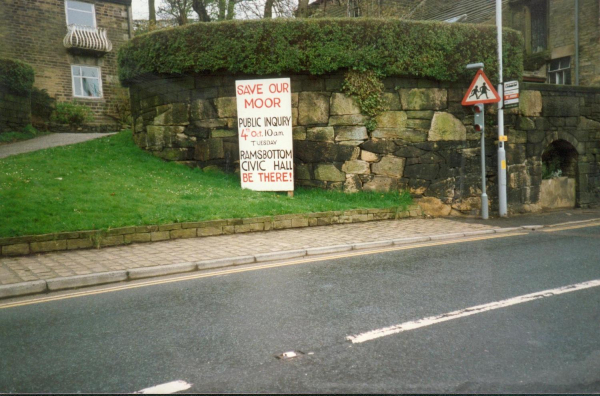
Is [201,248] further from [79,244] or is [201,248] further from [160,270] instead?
[79,244]

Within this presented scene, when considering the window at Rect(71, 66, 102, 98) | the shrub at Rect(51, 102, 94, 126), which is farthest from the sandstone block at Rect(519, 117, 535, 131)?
the window at Rect(71, 66, 102, 98)

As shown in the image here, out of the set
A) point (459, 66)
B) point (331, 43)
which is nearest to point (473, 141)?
point (459, 66)

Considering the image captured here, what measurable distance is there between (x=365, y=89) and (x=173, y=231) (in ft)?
19.5

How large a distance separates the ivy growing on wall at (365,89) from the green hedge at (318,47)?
0.21 metres

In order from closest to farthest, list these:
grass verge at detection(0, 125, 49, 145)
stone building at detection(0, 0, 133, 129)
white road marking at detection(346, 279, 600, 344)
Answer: white road marking at detection(346, 279, 600, 344) < grass verge at detection(0, 125, 49, 145) < stone building at detection(0, 0, 133, 129)

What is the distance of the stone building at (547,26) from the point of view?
66.1ft

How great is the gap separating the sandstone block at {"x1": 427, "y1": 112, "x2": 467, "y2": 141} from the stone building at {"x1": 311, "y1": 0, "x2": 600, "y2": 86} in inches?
394

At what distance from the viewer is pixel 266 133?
11.8 m

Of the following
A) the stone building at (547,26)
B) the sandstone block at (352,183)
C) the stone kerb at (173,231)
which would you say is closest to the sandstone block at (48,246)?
the stone kerb at (173,231)

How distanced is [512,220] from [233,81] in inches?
305

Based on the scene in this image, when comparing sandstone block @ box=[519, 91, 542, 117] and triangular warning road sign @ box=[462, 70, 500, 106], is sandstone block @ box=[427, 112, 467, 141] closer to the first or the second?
triangular warning road sign @ box=[462, 70, 500, 106]

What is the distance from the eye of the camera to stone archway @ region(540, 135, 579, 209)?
14.1 metres

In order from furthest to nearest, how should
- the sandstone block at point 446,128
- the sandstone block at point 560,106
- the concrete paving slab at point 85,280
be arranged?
the sandstone block at point 560,106 < the sandstone block at point 446,128 < the concrete paving slab at point 85,280

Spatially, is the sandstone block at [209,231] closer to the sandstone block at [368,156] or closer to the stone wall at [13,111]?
the sandstone block at [368,156]
